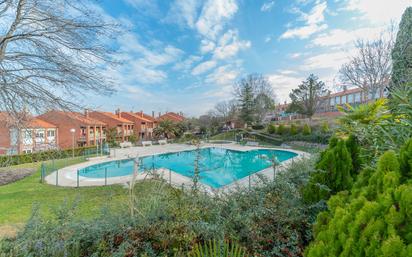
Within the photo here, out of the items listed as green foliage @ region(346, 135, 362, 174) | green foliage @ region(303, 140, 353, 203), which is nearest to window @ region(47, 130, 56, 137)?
green foliage @ region(303, 140, 353, 203)

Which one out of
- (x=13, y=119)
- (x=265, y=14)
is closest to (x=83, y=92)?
(x=13, y=119)

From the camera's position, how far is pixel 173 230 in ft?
7.52

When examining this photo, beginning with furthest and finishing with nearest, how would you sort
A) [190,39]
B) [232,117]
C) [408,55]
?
1. [232,117]
2. [190,39]
3. [408,55]

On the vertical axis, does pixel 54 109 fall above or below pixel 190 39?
below

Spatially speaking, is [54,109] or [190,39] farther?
[190,39]

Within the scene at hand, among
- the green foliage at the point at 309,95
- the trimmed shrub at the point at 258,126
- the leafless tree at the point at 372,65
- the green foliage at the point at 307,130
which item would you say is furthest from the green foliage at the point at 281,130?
the leafless tree at the point at 372,65

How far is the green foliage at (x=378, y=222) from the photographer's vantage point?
940 mm

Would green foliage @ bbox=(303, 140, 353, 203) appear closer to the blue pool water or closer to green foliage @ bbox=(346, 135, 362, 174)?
green foliage @ bbox=(346, 135, 362, 174)

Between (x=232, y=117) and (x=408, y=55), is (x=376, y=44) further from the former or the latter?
(x=232, y=117)

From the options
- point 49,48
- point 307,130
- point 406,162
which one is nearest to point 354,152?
point 406,162

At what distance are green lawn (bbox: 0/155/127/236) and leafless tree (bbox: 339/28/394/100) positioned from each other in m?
21.3

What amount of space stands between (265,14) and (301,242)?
10580mm

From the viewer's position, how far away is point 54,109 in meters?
6.29

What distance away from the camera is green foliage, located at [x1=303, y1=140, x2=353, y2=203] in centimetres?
275
